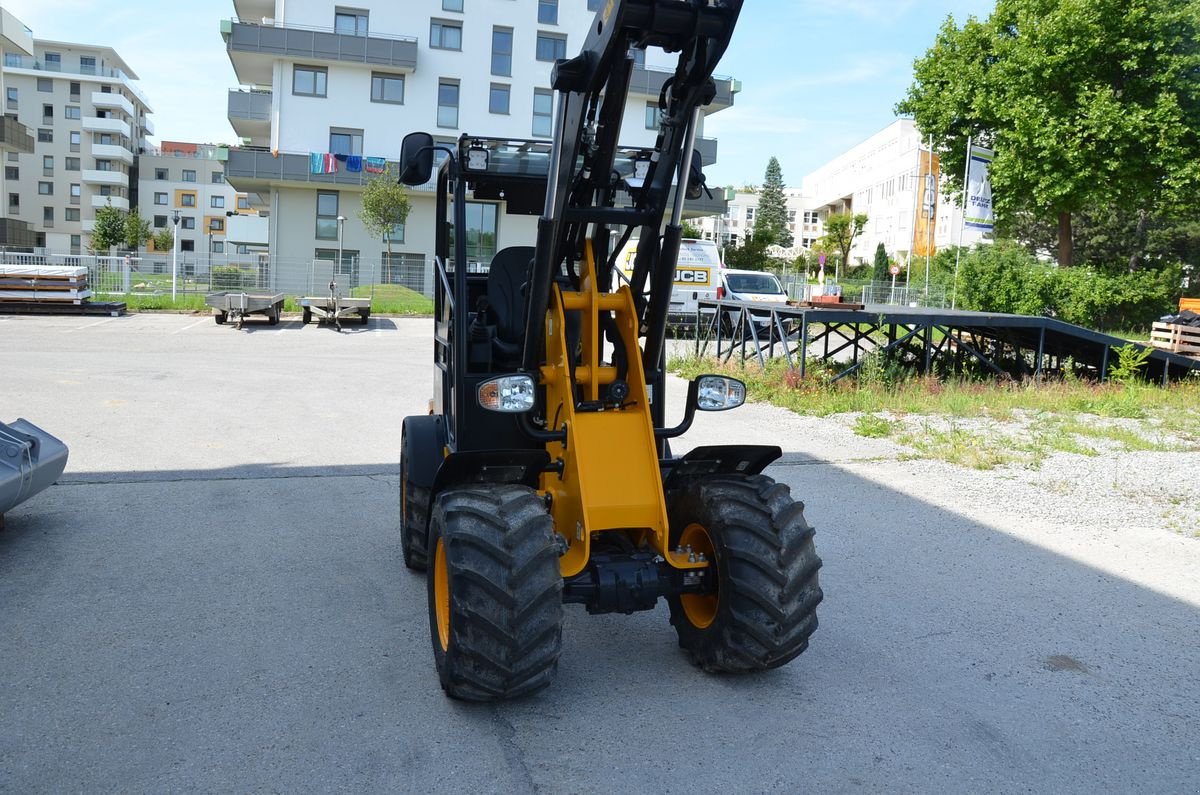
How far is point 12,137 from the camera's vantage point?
1615 inches

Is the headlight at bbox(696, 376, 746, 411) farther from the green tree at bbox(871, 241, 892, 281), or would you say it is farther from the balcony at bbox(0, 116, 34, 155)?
the green tree at bbox(871, 241, 892, 281)

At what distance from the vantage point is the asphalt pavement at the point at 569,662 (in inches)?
147

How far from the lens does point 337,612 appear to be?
17.6ft

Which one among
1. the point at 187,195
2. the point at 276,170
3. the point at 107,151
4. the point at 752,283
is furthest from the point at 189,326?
the point at 187,195

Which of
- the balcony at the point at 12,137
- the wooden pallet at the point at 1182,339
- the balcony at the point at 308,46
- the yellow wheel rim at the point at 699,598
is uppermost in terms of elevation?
the balcony at the point at 308,46

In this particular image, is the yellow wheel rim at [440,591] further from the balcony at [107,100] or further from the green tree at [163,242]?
the balcony at [107,100]

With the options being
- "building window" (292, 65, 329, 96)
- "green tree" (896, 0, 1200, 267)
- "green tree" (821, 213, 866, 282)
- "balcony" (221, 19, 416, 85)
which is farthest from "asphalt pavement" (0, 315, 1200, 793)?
"green tree" (821, 213, 866, 282)

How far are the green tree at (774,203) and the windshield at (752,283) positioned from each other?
75056 mm

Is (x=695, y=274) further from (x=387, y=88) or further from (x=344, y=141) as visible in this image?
(x=387, y=88)

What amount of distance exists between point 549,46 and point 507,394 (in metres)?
43.5

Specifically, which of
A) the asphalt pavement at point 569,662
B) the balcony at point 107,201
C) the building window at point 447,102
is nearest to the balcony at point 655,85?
the building window at point 447,102

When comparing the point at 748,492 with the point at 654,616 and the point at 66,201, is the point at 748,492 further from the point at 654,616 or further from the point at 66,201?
the point at 66,201

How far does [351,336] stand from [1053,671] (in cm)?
2001

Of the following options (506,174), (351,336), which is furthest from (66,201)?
(506,174)
